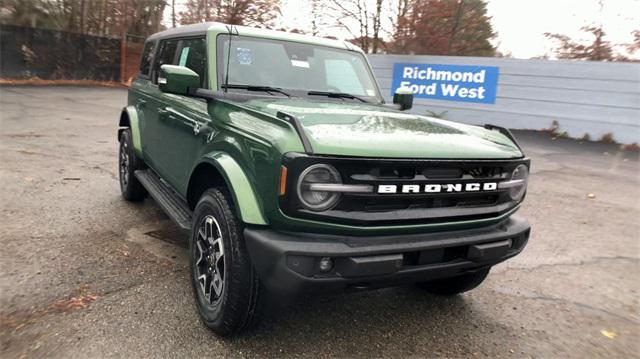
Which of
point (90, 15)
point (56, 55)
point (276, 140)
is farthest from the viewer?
point (90, 15)

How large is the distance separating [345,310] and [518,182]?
1.39 meters

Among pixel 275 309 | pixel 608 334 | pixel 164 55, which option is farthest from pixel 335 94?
pixel 608 334

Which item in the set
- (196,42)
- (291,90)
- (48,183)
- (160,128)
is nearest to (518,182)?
(291,90)

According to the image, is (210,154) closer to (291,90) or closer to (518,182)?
(291,90)

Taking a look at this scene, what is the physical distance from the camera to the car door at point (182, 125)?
3414 millimetres

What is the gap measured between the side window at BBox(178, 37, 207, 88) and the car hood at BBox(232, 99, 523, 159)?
0.64 meters

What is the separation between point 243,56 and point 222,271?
5.63 feet

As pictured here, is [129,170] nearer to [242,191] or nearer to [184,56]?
[184,56]

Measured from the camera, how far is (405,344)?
292cm

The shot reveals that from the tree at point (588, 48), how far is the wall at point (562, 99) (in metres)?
3.18

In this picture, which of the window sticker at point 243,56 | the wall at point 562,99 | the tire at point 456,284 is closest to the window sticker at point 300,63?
the window sticker at point 243,56

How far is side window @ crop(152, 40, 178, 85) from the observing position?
4.58 meters

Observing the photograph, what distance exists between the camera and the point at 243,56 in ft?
12.1

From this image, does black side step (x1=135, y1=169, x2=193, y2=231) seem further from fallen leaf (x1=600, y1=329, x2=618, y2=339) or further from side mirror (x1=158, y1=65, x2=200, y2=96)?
fallen leaf (x1=600, y1=329, x2=618, y2=339)
